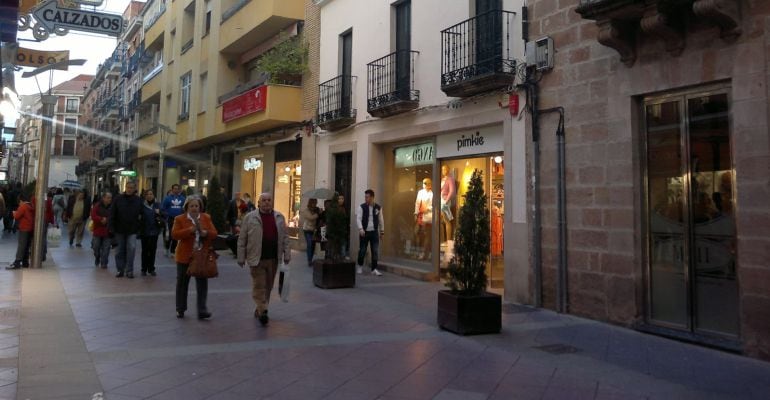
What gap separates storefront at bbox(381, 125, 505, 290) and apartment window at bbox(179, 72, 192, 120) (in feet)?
46.6

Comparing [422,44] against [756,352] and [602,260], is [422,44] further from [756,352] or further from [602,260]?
[756,352]

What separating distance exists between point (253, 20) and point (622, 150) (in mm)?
13778

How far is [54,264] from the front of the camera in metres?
12.4

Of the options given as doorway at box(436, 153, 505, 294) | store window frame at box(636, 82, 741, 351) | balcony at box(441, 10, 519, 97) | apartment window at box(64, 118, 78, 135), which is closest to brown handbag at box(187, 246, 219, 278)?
doorway at box(436, 153, 505, 294)

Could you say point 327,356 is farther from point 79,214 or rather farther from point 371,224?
point 79,214

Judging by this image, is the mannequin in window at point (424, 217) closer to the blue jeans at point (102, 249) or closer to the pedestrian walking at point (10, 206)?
the blue jeans at point (102, 249)

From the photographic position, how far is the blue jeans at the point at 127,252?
35.7 feet

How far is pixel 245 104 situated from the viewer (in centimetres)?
1723

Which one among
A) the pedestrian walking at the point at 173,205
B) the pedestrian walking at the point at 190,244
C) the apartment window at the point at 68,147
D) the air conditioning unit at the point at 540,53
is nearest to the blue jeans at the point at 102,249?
the pedestrian walking at the point at 173,205

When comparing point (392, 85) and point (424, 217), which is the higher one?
point (392, 85)

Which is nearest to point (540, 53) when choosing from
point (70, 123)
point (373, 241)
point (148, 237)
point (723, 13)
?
point (723, 13)

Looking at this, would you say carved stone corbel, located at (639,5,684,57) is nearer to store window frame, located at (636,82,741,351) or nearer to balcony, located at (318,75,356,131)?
store window frame, located at (636,82,741,351)

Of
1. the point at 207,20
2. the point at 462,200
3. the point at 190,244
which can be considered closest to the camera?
the point at 190,244

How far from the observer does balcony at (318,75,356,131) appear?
13.9m
